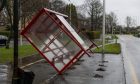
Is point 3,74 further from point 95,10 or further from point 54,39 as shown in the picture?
point 95,10

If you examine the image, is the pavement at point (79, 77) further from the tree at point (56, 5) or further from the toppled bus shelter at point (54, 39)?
the tree at point (56, 5)

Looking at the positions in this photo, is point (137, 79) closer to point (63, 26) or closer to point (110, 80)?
point (110, 80)

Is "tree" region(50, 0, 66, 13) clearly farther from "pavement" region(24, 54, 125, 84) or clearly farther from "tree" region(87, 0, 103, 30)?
"pavement" region(24, 54, 125, 84)

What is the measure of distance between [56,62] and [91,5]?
177 ft

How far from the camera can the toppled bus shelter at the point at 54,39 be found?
42.2ft

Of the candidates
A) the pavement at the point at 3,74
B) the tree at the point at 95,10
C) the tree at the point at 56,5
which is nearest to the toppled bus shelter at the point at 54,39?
the pavement at the point at 3,74

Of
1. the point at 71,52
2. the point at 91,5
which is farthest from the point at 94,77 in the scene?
the point at 91,5

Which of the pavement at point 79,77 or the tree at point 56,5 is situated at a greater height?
the tree at point 56,5

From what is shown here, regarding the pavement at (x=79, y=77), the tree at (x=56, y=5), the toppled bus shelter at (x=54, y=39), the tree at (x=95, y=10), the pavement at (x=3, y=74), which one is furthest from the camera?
the tree at (x=95, y=10)

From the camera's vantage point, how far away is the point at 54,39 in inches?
547

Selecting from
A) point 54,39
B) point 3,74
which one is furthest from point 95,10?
point 3,74

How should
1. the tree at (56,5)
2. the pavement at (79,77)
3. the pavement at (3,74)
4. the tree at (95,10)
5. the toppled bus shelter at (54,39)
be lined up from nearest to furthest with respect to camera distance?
the pavement at (3,74), the pavement at (79,77), the toppled bus shelter at (54,39), the tree at (56,5), the tree at (95,10)

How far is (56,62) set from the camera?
1380 centimetres

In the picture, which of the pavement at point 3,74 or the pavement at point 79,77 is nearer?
the pavement at point 3,74
